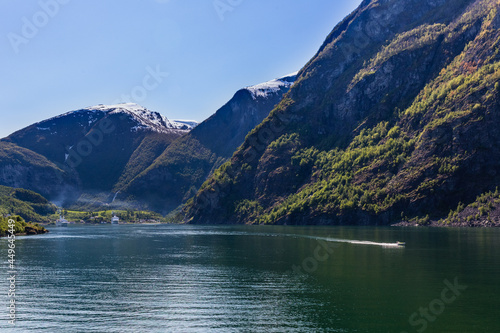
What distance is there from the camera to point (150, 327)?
4556 cm

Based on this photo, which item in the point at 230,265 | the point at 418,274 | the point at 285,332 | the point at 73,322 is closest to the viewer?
the point at 285,332

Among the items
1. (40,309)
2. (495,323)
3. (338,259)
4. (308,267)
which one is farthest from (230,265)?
(495,323)

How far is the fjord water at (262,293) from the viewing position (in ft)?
152

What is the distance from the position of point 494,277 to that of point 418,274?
37.2ft

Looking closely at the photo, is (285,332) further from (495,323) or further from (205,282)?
(205,282)

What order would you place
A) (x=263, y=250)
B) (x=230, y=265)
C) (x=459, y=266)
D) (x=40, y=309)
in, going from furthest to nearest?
(x=263, y=250) → (x=230, y=265) → (x=459, y=266) → (x=40, y=309)

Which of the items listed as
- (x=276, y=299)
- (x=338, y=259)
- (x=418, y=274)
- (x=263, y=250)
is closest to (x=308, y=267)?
(x=338, y=259)

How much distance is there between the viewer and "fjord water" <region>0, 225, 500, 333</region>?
46344mm

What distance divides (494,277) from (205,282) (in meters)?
46.6

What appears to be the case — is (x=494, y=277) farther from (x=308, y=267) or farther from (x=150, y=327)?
(x=150, y=327)

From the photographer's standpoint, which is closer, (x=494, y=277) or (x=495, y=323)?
(x=495, y=323)

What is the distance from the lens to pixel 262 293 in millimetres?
61594

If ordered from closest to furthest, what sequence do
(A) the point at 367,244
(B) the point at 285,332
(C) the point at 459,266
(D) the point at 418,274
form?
(B) the point at 285,332
(D) the point at 418,274
(C) the point at 459,266
(A) the point at 367,244

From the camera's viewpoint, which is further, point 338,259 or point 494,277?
point 338,259
